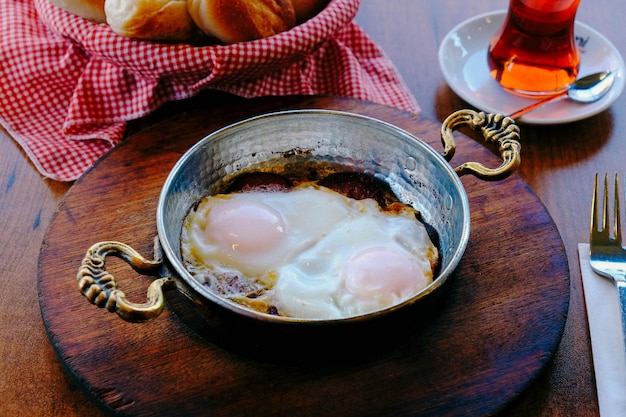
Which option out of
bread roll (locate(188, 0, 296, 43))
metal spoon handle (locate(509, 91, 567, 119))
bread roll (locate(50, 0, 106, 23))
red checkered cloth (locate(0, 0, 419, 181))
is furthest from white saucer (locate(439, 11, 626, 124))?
bread roll (locate(50, 0, 106, 23))

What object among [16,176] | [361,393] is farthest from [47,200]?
[361,393]

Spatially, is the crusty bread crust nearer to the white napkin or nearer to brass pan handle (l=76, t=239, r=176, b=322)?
brass pan handle (l=76, t=239, r=176, b=322)

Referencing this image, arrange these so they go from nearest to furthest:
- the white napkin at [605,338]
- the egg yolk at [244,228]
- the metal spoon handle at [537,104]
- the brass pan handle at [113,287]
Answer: the brass pan handle at [113,287] < the white napkin at [605,338] < the egg yolk at [244,228] < the metal spoon handle at [537,104]

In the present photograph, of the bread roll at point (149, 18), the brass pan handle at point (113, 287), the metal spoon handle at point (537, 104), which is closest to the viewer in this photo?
the brass pan handle at point (113, 287)

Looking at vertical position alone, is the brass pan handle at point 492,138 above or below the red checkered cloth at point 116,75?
above

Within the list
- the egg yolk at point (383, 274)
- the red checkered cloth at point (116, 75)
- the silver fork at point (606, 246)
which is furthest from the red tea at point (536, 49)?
the egg yolk at point (383, 274)

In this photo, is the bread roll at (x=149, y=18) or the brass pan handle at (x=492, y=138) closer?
the brass pan handle at (x=492, y=138)

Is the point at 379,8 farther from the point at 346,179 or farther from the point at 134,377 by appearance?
the point at 134,377

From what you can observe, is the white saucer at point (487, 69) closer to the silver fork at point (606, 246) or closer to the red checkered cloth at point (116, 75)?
the red checkered cloth at point (116, 75)

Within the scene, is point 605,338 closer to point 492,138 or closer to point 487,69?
point 492,138
